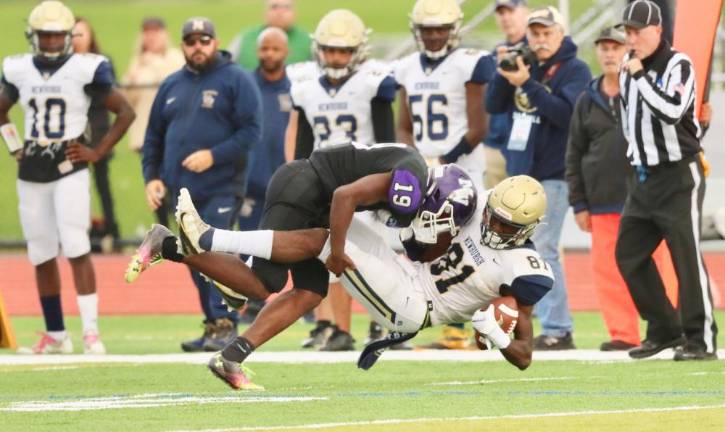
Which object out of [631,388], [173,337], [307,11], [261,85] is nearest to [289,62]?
[261,85]

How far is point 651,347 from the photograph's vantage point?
33.3 ft

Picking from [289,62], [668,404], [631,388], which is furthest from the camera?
[289,62]

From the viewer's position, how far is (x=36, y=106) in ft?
37.9

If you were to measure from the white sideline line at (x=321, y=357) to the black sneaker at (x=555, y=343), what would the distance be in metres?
0.19

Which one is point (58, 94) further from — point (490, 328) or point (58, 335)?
point (490, 328)

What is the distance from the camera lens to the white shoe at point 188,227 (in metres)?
8.78

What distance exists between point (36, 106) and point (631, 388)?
181 inches

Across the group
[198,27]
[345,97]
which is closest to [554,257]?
[345,97]

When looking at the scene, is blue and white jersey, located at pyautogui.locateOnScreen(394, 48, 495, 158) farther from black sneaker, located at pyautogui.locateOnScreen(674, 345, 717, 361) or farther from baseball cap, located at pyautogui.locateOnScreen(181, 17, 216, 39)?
black sneaker, located at pyautogui.locateOnScreen(674, 345, 717, 361)

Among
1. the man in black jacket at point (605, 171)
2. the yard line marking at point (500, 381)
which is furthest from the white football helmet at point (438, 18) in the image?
the yard line marking at point (500, 381)

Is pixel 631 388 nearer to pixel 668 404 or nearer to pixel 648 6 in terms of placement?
pixel 668 404

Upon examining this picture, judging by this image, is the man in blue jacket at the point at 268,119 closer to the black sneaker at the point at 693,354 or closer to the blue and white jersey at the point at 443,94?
the blue and white jersey at the point at 443,94

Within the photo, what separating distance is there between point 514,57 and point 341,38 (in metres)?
1.03

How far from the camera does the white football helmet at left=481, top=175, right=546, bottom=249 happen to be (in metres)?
8.63
